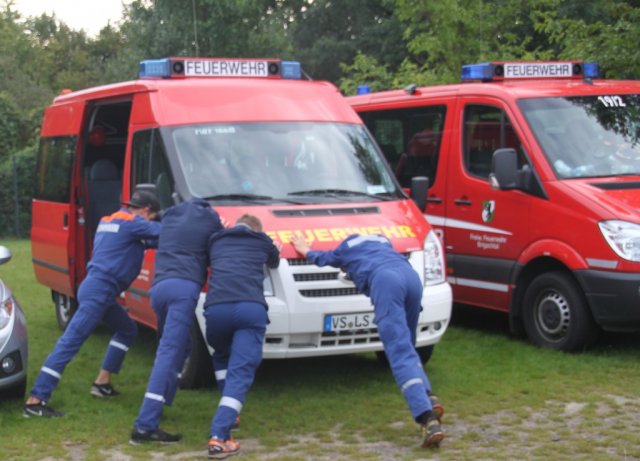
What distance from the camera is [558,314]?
9086mm

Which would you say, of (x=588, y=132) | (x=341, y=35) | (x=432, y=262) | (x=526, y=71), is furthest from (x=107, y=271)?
(x=341, y=35)

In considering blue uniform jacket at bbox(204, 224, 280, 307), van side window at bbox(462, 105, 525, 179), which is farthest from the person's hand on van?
van side window at bbox(462, 105, 525, 179)

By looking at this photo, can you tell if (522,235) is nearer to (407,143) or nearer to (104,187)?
(407,143)

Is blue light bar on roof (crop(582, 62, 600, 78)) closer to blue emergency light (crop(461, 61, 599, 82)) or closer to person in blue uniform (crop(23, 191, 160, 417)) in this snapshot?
blue emergency light (crop(461, 61, 599, 82))

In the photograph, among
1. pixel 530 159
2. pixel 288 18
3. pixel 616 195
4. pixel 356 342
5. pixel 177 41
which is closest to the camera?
pixel 356 342

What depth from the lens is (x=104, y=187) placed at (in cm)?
1045

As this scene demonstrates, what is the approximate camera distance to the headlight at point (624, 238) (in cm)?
837

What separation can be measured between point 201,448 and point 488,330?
468 centimetres

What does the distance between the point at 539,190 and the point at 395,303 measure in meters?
2.97

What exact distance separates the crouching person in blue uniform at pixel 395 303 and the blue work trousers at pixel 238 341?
2.22 feet

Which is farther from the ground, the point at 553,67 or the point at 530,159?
the point at 553,67

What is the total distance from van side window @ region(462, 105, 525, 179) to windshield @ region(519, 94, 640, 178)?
24 centimetres

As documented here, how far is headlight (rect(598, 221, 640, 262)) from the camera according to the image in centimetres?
837

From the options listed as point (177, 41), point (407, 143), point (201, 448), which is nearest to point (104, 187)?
point (407, 143)
